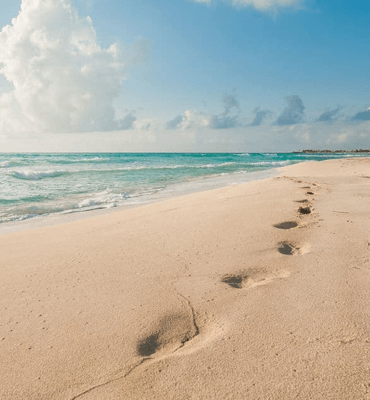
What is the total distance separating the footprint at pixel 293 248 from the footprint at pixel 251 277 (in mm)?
580

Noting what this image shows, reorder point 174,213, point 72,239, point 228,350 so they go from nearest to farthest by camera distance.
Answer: point 228,350 < point 72,239 < point 174,213

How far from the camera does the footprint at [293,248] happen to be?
10.9ft

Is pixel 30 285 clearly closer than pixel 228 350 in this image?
No

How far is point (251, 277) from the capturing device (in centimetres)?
277

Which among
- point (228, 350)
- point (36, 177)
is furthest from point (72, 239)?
point (36, 177)

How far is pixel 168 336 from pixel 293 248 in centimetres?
207

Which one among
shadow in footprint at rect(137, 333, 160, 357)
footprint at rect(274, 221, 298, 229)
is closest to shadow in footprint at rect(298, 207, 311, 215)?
footprint at rect(274, 221, 298, 229)

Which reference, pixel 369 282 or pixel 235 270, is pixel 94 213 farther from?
pixel 369 282

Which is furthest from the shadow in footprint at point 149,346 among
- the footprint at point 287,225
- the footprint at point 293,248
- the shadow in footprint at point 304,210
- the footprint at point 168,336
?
the shadow in footprint at point 304,210

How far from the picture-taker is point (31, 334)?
6.61 feet

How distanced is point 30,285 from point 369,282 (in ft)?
9.91

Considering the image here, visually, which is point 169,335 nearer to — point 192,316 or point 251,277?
point 192,316

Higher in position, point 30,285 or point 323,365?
point 323,365

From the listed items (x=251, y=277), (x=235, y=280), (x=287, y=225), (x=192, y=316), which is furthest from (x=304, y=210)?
(x=192, y=316)
